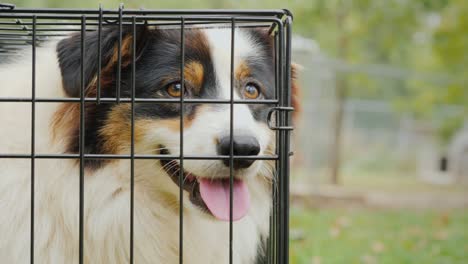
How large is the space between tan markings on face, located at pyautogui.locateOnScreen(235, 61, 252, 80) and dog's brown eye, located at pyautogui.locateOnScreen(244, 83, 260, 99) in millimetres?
37

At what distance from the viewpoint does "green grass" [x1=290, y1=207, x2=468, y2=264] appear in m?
5.00

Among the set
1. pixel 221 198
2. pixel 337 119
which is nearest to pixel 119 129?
pixel 221 198

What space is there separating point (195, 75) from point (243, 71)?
18 centimetres

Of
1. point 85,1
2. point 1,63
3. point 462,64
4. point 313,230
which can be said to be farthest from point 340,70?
point 1,63

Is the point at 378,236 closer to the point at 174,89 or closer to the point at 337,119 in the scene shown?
the point at 337,119

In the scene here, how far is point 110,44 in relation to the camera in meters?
1.90

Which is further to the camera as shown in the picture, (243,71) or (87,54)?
(243,71)

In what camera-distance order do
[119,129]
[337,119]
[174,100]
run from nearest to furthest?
[174,100]
[119,129]
[337,119]

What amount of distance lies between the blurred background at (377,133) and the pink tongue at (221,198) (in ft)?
6.10

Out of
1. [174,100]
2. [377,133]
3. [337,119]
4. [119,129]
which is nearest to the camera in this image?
[174,100]

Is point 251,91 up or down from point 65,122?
up

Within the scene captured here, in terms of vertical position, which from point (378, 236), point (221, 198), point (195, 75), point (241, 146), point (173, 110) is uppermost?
point (195, 75)

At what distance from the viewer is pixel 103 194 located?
2092 mm

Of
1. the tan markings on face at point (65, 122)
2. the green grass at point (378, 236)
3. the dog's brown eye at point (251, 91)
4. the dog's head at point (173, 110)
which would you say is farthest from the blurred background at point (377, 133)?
the tan markings on face at point (65, 122)
